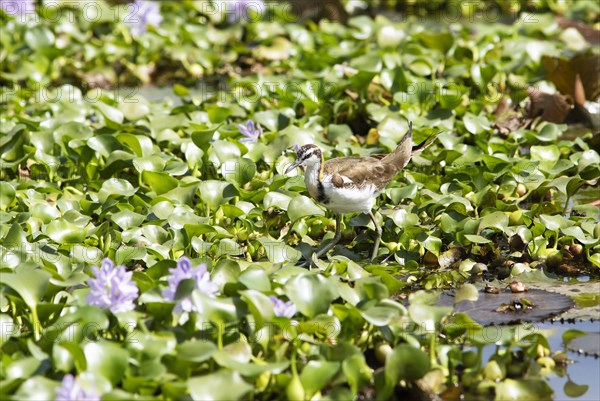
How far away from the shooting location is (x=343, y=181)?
5387 mm

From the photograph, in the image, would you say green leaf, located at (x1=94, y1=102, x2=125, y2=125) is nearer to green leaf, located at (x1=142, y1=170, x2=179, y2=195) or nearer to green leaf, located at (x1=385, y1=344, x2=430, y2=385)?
green leaf, located at (x1=142, y1=170, x2=179, y2=195)

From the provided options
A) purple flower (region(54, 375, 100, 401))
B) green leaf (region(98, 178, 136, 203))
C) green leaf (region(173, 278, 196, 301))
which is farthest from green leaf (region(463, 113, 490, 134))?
purple flower (region(54, 375, 100, 401))

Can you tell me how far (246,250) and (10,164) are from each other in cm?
193

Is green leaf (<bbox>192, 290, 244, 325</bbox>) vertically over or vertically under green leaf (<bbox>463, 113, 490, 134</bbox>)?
over

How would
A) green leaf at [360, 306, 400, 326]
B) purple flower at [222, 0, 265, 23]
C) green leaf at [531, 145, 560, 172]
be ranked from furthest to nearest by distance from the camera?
purple flower at [222, 0, 265, 23] < green leaf at [531, 145, 560, 172] < green leaf at [360, 306, 400, 326]

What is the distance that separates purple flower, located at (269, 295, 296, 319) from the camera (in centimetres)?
420

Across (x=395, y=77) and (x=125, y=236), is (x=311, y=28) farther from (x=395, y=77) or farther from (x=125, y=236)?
(x=125, y=236)

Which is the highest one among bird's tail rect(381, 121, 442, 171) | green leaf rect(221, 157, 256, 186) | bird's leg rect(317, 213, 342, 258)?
bird's tail rect(381, 121, 442, 171)

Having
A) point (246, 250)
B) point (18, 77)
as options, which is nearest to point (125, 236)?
point (246, 250)

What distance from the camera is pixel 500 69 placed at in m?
8.41

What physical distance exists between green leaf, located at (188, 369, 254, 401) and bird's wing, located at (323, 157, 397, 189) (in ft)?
6.10

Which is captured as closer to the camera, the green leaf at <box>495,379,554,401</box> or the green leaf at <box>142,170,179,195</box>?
the green leaf at <box>495,379,554,401</box>

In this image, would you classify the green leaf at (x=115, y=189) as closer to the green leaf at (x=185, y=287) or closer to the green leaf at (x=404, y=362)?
the green leaf at (x=185, y=287)

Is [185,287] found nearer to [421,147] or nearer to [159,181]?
[159,181]
